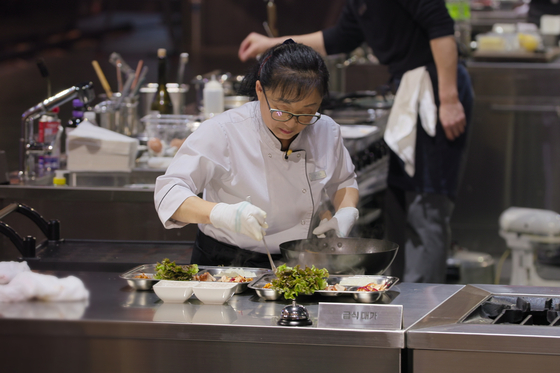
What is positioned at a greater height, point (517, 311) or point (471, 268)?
point (517, 311)

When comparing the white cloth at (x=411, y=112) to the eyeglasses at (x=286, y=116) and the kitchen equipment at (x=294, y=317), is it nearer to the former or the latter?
the eyeglasses at (x=286, y=116)

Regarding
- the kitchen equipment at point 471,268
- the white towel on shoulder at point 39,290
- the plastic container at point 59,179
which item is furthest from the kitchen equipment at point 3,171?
the kitchen equipment at point 471,268

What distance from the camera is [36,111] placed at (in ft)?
9.89

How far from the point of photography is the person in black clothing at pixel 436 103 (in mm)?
3219

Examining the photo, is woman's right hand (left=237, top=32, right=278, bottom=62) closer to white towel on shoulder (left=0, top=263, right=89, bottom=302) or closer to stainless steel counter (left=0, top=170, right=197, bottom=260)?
stainless steel counter (left=0, top=170, right=197, bottom=260)

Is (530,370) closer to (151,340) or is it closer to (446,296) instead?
(446,296)

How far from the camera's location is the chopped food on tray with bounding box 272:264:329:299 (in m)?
1.71

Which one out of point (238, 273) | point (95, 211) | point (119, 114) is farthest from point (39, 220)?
point (119, 114)

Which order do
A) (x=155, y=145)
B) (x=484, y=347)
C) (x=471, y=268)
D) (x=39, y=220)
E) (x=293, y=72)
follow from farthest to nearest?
1. (x=471, y=268)
2. (x=155, y=145)
3. (x=39, y=220)
4. (x=293, y=72)
5. (x=484, y=347)

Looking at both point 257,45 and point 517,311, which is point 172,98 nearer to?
point 257,45

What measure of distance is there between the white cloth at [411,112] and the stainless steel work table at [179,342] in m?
1.78

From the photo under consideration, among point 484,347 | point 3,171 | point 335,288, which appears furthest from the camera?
point 3,171

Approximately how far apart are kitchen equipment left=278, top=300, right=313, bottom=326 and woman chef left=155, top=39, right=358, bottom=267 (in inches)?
15.9

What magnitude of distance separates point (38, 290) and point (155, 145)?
64.2 inches
